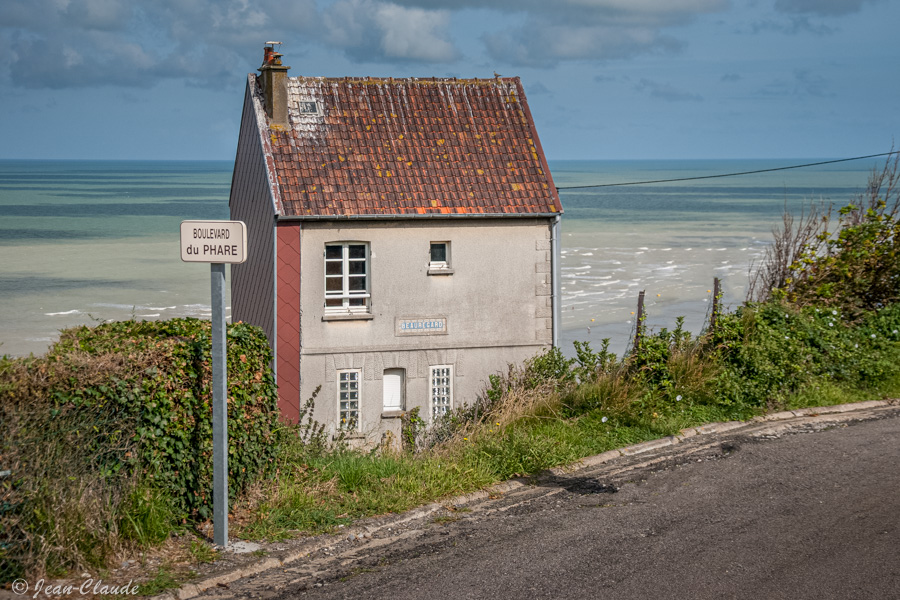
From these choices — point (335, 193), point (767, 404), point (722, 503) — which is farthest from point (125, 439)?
point (335, 193)

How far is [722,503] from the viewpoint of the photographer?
28.6ft

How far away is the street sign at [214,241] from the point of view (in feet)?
23.7

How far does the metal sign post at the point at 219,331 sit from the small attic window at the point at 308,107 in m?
13.7

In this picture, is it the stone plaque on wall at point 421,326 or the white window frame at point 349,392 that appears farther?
the stone plaque on wall at point 421,326

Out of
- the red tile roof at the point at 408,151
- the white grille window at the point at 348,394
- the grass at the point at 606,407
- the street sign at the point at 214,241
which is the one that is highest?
the red tile roof at the point at 408,151

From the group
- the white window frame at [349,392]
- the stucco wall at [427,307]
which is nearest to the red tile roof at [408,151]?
the stucco wall at [427,307]

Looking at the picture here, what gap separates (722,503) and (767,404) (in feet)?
12.8

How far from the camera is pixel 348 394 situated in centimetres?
1939

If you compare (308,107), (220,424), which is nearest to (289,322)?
(308,107)

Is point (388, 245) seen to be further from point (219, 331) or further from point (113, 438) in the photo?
point (113, 438)

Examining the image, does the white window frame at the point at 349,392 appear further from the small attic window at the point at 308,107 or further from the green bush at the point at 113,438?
the green bush at the point at 113,438

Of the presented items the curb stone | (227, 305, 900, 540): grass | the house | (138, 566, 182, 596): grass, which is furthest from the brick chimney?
(138, 566, 182, 596): grass

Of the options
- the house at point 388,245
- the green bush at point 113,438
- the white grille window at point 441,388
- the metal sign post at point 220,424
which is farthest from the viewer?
the white grille window at point 441,388

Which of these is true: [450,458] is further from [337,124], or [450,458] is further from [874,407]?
[337,124]
